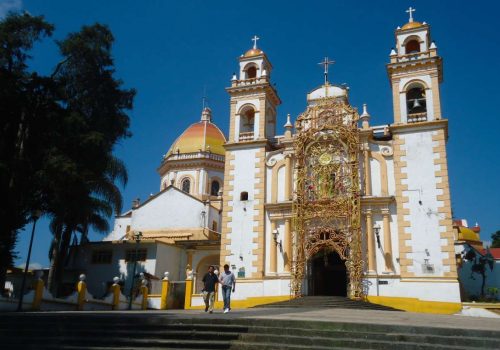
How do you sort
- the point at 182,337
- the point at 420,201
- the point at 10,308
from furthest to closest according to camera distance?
1. the point at 420,201
2. the point at 10,308
3. the point at 182,337

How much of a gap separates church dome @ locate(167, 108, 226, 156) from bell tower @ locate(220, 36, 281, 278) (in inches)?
552

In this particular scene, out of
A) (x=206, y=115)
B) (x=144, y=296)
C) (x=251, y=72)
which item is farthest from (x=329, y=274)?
(x=206, y=115)

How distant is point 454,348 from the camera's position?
8.54 metres

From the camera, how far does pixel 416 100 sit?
2456 cm

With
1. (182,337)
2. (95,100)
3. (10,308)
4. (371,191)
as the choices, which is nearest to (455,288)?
(371,191)

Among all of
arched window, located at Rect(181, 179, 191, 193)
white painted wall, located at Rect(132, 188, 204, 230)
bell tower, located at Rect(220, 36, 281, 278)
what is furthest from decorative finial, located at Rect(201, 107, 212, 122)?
bell tower, located at Rect(220, 36, 281, 278)

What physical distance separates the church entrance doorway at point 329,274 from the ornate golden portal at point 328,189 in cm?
135

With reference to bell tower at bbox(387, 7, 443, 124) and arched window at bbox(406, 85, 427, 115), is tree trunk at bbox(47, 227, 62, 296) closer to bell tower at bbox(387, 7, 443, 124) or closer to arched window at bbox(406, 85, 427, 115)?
bell tower at bbox(387, 7, 443, 124)

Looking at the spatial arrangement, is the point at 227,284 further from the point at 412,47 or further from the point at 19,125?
the point at 412,47

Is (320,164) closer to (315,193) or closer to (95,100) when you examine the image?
(315,193)

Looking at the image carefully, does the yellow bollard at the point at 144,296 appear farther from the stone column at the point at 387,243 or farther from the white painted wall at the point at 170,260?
the stone column at the point at 387,243

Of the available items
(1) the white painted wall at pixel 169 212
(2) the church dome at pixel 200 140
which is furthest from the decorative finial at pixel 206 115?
(1) the white painted wall at pixel 169 212

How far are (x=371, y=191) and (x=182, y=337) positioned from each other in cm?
1566

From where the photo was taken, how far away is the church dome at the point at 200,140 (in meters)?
42.7
